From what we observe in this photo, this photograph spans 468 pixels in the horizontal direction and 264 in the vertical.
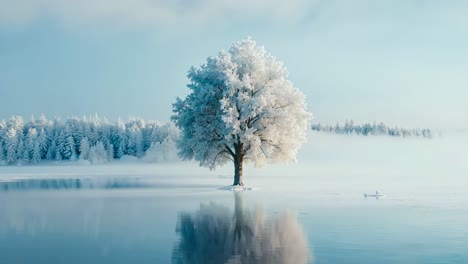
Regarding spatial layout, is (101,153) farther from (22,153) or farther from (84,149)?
(22,153)

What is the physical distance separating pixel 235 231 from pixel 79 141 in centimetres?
15331

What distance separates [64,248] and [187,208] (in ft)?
39.7

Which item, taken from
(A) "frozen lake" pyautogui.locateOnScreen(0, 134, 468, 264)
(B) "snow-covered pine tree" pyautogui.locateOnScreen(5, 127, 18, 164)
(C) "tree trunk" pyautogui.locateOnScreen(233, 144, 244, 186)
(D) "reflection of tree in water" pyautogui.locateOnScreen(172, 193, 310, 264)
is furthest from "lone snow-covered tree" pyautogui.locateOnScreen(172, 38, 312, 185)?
(B) "snow-covered pine tree" pyautogui.locateOnScreen(5, 127, 18, 164)

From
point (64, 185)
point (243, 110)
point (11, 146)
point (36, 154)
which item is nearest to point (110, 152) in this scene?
point (36, 154)

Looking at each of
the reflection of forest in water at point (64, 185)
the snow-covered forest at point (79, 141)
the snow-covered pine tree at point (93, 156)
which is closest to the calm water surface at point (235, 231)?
the reflection of forest in water at point (64, 185)

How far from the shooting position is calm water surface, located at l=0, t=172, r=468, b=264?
15.0 metres

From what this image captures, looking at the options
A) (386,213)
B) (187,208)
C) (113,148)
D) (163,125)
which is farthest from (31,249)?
(163,125)

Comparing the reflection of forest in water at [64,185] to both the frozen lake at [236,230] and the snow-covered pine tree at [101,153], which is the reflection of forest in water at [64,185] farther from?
the snow-covered pine tree at [101,153]

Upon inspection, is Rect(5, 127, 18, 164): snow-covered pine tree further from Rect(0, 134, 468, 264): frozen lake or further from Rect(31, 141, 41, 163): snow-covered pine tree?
Rect(0, 134, 468, 264): frozen lake

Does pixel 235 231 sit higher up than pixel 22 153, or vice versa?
pixel 22 153

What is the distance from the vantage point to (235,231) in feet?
64.4

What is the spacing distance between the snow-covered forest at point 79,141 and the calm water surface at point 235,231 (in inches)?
4530

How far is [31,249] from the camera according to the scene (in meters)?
16.2

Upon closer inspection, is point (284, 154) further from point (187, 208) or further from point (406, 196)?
point (187, 208)
